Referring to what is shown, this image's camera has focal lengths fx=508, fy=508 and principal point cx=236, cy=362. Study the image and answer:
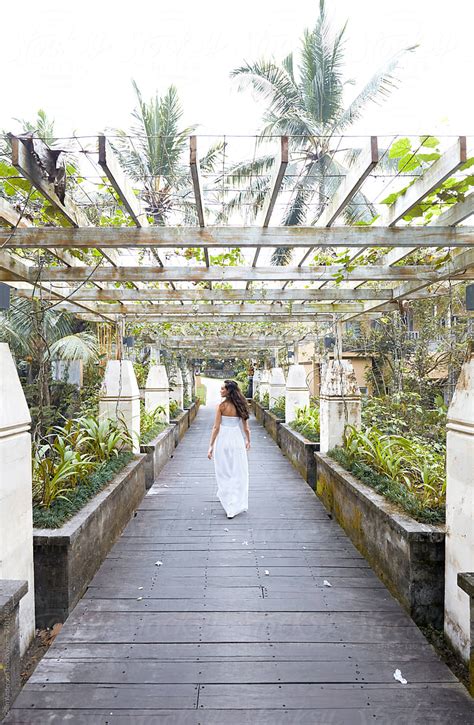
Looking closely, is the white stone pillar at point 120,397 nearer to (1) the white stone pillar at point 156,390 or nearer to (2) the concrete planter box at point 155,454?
(2) the concrete planter box at point 155,454

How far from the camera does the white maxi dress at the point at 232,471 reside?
581 cm

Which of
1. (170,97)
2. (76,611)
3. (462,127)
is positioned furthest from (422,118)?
(170,97)

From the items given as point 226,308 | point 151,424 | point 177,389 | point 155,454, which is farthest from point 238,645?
point 177,389

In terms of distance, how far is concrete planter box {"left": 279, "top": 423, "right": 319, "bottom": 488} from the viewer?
7473mm

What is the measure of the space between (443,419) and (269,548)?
175 inches

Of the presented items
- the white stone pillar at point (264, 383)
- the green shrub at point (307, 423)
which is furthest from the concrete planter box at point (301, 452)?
the white stone pillar at point (264, 383)

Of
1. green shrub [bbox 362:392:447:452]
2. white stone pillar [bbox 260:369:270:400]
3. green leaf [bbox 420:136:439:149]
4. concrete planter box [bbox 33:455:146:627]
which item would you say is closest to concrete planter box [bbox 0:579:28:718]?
concrete planter box [bbox 33:455:146:627]

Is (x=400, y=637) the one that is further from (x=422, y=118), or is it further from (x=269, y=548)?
(x=422, y=118)

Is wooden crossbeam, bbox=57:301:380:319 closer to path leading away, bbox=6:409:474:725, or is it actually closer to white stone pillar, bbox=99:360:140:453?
white stone pillar, bbox=99:360:140:453

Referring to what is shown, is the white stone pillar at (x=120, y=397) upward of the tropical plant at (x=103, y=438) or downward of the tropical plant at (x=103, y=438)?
upward

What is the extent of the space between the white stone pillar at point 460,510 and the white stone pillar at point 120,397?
4.38m

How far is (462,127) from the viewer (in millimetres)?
2982

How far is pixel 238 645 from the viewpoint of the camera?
9.97ft

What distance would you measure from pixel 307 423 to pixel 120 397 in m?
3.94
